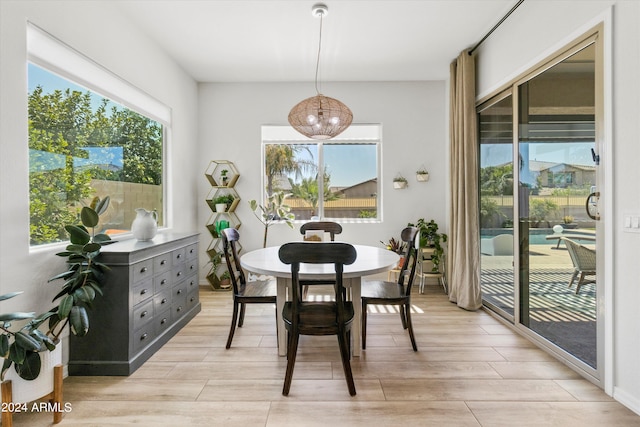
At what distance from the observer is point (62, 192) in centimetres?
240

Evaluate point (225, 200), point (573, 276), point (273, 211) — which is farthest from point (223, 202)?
point (573, 276)

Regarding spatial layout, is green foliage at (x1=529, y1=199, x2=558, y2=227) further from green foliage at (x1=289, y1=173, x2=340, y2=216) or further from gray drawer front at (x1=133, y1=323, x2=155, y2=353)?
gray drawer front at (x1=133, y1=323, x2=155, y2=353)

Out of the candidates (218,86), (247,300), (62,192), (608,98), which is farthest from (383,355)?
(218,86)

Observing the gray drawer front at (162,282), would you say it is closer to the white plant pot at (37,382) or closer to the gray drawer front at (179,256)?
the gray drawer front at (179,256)

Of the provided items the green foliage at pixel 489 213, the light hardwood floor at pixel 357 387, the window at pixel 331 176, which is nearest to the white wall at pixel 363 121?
the window at pixel 331 176

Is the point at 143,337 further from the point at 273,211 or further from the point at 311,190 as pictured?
the point at 311,190

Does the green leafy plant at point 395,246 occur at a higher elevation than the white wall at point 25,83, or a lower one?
lower

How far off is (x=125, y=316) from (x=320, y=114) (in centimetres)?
213

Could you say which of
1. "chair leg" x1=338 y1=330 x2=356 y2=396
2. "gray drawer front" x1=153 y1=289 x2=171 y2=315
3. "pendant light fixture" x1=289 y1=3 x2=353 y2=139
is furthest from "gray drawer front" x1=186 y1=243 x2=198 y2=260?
"chair leg" x1=338 y1=330 x2=356 y2=396

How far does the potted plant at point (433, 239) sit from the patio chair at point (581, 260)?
1991 millimetres

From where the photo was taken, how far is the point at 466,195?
3693mm

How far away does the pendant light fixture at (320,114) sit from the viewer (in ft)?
9.57

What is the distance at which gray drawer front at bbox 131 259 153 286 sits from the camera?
7.84 feet

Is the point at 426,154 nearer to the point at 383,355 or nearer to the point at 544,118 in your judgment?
the point at 544,118
